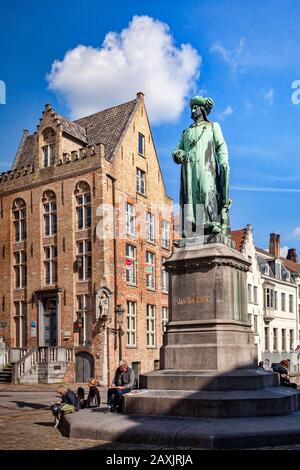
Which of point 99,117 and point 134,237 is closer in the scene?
point 134,237

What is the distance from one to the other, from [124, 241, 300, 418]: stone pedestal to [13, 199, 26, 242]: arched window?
975 inches

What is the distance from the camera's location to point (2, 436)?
1067 cm

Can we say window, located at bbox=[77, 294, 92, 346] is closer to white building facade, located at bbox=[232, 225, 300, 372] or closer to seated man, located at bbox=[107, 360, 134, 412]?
white building facade, located at bbox=[232, 225, 300, 372]

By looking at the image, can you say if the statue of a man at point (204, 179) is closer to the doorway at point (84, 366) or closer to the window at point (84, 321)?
the window at point (84, 321)

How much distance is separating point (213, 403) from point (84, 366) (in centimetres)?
2274

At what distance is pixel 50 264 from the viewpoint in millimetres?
34594

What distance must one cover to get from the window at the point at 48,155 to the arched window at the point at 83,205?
297 centimetres

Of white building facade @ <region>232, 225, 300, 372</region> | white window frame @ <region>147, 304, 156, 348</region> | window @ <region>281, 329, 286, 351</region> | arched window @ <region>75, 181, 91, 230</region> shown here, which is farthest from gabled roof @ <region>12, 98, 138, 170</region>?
window @ <region>281, 329, 286, 351</region>

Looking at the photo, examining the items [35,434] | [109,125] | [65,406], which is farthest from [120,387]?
[109,125]

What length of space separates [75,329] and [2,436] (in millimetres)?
22025

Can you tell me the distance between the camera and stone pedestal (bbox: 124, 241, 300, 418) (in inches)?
410

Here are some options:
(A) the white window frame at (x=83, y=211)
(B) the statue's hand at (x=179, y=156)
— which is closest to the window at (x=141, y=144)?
(A) the white window frame at (x=83, y=211)

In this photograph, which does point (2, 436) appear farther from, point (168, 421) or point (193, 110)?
point (193, 110)
